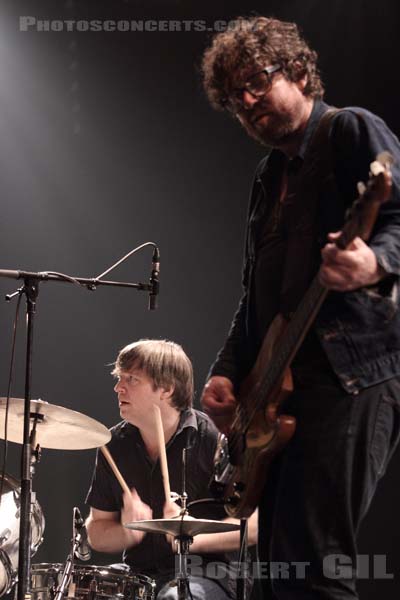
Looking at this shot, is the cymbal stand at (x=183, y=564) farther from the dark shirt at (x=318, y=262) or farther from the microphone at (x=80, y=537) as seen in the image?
the dark shirt at (x=318, y=262)

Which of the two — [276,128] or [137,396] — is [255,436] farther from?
[137,396]

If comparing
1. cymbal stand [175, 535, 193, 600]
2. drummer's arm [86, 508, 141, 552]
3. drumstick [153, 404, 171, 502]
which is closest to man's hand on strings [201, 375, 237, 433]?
cymbal stand [175, 535, 193, 600]

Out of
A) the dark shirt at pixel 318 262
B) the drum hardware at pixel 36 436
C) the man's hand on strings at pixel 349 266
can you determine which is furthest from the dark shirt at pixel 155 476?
the man's hand on strings at pixel 349 266

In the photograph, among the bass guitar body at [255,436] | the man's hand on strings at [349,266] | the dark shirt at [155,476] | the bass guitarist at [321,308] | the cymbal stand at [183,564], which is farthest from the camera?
the dark shirt at [155,476]

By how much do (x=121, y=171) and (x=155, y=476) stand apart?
2.15 metres

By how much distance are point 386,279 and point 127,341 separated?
3.59 metres

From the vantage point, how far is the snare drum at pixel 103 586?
3.38 meters

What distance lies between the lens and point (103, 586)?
3.44 m

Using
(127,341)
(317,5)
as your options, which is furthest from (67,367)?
(317,5)

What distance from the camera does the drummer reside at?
3.67 m

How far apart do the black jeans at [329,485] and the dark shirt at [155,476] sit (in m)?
1.97

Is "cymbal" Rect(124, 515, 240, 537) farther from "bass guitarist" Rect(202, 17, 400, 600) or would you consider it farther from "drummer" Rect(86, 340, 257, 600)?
"bass guitarist" Rect(202, 17, 400, 600)

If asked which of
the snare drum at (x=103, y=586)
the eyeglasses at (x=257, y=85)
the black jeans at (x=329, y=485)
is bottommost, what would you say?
the snare drum at (x=103, y=586)

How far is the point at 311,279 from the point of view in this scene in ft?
6.28
